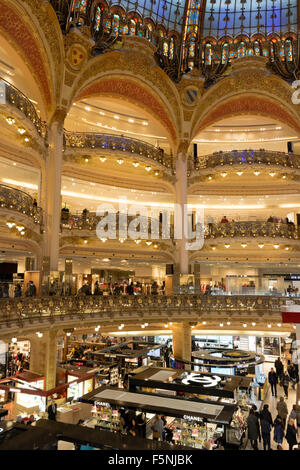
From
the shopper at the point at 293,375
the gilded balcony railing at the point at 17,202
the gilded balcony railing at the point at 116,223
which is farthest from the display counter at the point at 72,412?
the shopper at the point at 293,375

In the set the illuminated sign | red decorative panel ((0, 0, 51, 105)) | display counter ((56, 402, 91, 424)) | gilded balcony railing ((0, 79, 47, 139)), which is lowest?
display counter ((56, 402, 91, 424))

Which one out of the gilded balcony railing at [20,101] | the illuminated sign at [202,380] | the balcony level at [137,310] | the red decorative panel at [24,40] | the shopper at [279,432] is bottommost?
the shopper at [279,432]

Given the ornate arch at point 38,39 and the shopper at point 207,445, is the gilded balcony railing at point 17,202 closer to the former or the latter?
the ornate arch at point 38,39

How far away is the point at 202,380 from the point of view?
1250cm

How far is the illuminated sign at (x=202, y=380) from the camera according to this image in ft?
39.4

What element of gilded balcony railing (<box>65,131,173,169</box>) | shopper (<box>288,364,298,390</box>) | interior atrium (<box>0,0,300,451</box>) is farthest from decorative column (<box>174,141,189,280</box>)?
shopper (<box>288,364,298,390</box>)

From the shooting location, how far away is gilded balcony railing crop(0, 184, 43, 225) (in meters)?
13.3

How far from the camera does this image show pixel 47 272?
53.3ft

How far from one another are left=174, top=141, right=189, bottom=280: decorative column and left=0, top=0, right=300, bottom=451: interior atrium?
3.7 inches

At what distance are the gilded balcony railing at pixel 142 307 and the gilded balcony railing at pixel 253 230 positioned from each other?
446cm

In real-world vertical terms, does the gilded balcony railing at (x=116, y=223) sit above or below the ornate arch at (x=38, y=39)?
below

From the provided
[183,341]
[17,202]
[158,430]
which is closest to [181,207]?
[183,341]

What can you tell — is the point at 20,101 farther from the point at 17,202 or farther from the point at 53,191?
the point at 53,191

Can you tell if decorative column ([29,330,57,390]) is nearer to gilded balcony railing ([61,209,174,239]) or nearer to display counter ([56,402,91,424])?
display counter ([56,402,91,424])
